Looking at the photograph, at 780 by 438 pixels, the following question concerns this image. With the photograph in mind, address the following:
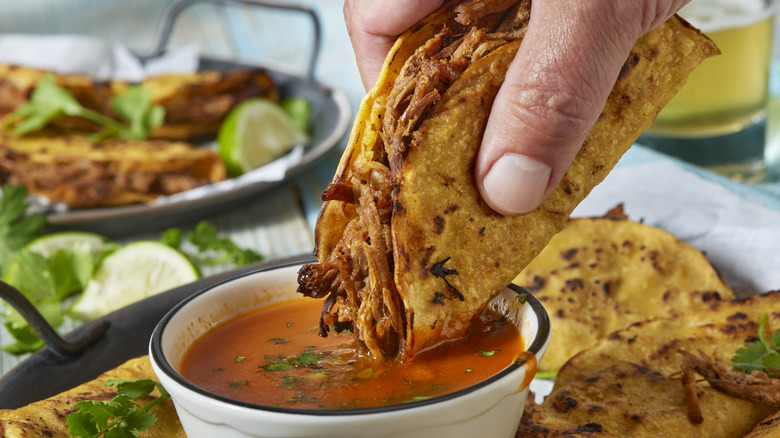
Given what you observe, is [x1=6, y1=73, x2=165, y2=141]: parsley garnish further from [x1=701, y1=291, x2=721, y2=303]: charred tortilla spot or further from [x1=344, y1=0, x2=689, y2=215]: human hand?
[x1=344, y1=0, x2=689, y2=215]: human hand

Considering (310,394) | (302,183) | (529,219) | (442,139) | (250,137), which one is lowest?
(302,183)

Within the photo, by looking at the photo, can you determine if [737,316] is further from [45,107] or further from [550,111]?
[45,107]

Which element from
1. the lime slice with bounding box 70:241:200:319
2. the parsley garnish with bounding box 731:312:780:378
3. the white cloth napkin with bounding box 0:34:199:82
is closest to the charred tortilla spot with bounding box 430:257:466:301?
the parsley garnish with bounding box 731:312:780:378

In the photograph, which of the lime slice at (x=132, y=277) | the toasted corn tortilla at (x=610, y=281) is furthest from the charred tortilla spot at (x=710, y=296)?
the lime slice at (x=132, y=277)

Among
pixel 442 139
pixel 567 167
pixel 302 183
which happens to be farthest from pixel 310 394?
pixel 302 183

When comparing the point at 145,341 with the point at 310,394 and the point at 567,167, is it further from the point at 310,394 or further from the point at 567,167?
the point at 567,167

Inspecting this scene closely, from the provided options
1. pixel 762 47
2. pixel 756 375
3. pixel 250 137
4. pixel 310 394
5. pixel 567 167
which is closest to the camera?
pixel 310 394

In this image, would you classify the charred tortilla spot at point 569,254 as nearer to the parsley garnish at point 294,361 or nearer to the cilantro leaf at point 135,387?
the parsley garnish at point 294,361

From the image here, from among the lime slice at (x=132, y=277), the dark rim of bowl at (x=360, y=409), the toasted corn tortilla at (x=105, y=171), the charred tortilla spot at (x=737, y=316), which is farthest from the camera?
the toasted corn tortilla at (x=105, y=171)
